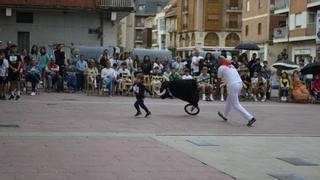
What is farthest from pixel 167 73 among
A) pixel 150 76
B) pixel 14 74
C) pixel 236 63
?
pixel 14 74

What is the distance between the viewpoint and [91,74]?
26188 mm

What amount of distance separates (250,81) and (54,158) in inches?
681

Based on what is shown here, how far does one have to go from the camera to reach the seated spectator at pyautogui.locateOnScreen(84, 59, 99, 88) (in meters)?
26.1

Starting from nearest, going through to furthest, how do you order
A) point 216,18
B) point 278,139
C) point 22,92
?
1. point 278,139
2. point 22,92
3. point 216,18

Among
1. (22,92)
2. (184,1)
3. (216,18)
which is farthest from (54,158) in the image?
(184,1)

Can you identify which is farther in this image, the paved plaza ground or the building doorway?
the building doorway

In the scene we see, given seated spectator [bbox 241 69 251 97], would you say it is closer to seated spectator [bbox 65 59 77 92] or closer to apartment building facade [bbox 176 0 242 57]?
seated spectator [bbox 65 59 77 92]

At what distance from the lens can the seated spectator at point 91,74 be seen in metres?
26.1

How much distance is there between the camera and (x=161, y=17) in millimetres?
133750

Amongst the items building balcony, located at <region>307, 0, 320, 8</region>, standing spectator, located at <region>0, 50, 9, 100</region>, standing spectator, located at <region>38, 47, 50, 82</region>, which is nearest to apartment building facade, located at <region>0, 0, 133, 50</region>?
standing spectator, located at <region>38, 47, 50, 82</region>

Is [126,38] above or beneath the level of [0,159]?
above

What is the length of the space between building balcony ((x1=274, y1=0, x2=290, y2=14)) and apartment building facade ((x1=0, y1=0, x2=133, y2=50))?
29902mm

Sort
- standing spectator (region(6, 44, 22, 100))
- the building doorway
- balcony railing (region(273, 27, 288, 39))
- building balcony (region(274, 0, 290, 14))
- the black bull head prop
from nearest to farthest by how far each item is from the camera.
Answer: the black bull head prop < standing spectator (region(6, 44, 22, 100)) < the building doorway < balcony railing (region(273, 27, 288, 39)) < building balcony (region(274, 0, 290, 14))

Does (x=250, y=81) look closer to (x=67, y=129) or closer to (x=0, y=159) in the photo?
(x=67, y=129)
